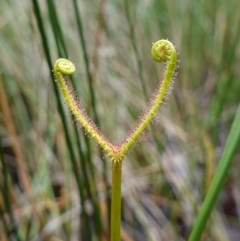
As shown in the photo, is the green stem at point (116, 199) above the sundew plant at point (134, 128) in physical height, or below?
below

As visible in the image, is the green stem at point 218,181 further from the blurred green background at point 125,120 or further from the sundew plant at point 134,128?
the blurred green background at point 125,120

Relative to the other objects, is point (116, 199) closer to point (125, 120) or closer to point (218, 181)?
point (218, 181)

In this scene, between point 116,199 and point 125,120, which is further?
point 125,120

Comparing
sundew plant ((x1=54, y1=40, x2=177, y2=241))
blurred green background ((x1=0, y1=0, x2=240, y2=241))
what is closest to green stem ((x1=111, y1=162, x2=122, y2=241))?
sundew plant ((x1=54, y1=40, x2=177, y2=241))

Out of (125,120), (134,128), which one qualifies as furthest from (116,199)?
(125,120)

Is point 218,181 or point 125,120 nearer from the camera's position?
point 218,181

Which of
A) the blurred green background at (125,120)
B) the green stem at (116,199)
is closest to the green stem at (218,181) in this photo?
the green stem at (116,199)

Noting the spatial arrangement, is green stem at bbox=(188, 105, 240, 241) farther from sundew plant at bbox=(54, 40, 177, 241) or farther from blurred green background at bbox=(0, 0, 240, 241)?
blurred green background at bbox=(0, 0, 240, 241)
